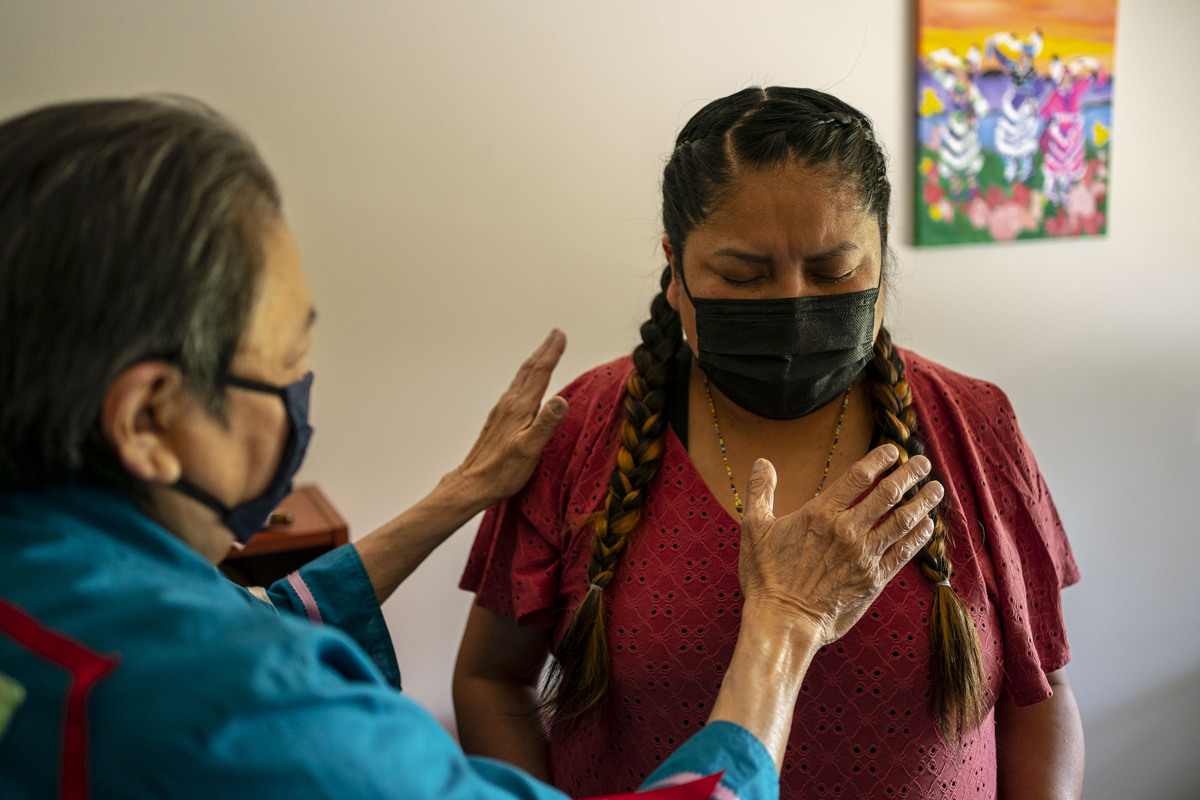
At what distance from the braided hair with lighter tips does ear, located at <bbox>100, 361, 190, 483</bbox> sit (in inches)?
27.5

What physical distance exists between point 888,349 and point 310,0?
1.50 meters

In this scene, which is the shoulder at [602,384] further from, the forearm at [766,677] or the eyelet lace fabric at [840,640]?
the forearm at [766,677]

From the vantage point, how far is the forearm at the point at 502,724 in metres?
1.45

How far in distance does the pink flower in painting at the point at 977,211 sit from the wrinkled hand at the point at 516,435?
160 cm

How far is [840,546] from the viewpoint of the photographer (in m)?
1.09

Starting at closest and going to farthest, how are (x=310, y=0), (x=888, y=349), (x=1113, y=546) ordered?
A: (x=888, y=349), (x=310, y=0), (x=1113, y=546)

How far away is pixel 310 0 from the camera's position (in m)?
1.95

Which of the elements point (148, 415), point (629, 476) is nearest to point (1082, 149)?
point (629, 476)

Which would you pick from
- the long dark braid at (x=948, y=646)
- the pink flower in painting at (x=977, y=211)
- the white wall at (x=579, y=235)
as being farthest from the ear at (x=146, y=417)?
the pink flower in painting at (x=977, y=211)

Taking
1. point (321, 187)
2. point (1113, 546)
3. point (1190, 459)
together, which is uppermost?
point (321, 187)

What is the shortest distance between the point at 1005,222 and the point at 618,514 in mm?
1866

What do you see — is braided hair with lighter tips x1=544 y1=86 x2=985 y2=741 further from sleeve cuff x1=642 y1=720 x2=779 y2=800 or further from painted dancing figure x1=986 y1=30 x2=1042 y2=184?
painted dancing figure x1=986 y1=30 x2=1042 y2=184

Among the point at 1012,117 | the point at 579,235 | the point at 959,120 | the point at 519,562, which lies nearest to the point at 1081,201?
the point at 1012,117

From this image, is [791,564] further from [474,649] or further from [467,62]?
[467,62]
